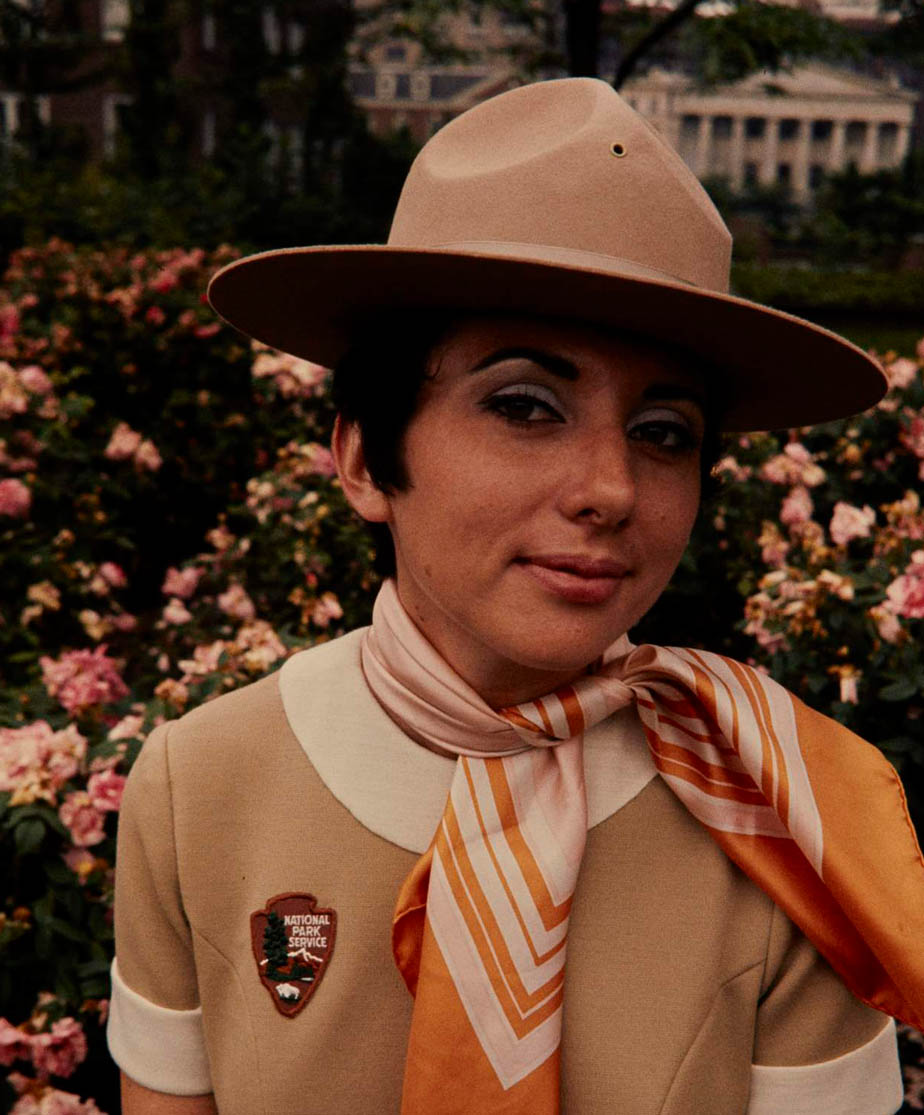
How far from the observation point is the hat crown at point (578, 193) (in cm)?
121

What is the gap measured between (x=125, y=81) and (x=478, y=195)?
26.0 m

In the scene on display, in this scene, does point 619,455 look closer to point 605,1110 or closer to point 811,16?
point 605,1110

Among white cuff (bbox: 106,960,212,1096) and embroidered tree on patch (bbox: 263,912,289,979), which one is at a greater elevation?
embroidered tree on patch (bbox: 263,912,289,979)

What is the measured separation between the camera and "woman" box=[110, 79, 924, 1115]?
4.06 feet

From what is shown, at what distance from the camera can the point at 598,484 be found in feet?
3.97

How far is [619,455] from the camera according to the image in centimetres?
124

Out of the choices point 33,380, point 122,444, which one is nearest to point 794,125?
point 122,444

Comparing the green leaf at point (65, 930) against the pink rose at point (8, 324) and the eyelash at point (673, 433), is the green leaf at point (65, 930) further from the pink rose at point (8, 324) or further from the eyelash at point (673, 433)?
the pink rose at point (8, 324)

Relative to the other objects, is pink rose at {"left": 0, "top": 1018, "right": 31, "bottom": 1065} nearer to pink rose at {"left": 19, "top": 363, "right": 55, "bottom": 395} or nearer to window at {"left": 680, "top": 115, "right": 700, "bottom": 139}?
pink rose at {"left": 19, "top": 363, "right": 55, "bottom": 395}

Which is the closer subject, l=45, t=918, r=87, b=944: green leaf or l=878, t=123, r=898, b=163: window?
l=45, t=918, r=87, b=944: green leaf

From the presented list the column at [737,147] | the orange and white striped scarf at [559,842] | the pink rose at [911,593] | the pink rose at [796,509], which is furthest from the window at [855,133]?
the orange and white striped scarf at [559,842]

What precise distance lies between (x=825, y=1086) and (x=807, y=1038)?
0.06 meters

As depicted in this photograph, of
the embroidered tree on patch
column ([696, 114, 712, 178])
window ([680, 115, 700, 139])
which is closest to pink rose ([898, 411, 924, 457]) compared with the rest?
the embroidered tree on patch

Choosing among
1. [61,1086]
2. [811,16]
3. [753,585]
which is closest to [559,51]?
[811,16]
